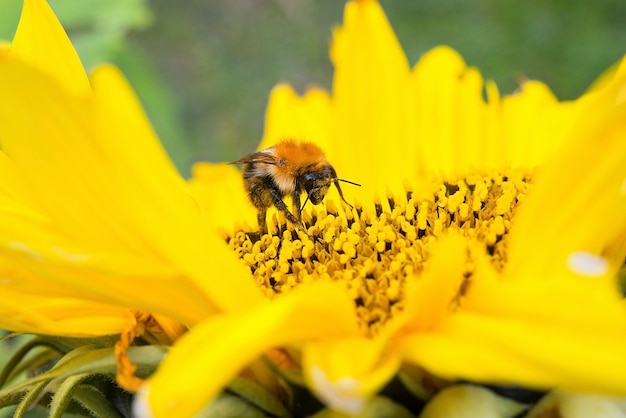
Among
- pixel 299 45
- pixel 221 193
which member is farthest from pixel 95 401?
pixel 299 45

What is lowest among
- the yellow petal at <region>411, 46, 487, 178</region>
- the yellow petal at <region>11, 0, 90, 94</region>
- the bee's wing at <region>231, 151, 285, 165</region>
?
the yellow petal at <region>11, 0, 90, 94</region>

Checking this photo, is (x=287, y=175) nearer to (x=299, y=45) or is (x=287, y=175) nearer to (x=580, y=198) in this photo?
(x=580, y=198)

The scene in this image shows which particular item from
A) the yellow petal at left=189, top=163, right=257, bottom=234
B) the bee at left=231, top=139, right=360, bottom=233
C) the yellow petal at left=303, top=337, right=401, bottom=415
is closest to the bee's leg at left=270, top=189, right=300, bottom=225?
the bee at left=231, top=139, right=360, bottom=233

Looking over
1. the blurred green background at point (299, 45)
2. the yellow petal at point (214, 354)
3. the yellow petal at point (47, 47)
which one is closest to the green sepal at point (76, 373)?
the yellow petal at point (214, 354)

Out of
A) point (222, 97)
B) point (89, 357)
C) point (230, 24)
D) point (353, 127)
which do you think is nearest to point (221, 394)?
point (89, 357)

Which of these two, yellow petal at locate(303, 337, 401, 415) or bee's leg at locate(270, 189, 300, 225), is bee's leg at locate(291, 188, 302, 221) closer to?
bee's leg at locate(270, 189, 300, 225)

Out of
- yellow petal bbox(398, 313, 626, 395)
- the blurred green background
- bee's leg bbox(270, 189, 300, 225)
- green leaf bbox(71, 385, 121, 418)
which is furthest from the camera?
the blurred green background

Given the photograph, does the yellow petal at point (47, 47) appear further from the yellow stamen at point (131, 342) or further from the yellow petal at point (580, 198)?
the yellow petal at point (580, 198)

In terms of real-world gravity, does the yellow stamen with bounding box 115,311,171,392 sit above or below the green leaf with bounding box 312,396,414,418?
above

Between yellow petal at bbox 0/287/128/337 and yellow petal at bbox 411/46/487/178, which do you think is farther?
yellow petal at bbox 411/46/487/178
